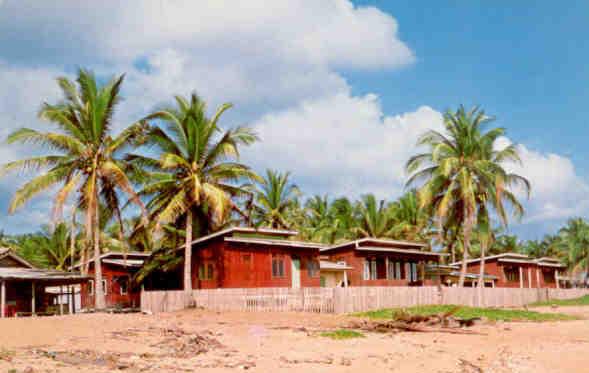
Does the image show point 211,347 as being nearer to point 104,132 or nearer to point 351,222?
point 104,132

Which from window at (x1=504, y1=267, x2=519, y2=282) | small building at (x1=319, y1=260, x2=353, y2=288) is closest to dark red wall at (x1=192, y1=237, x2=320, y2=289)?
small building at (x1=319, y1=260, x2=353, y2=288)

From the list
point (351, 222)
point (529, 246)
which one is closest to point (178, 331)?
point (351, 222)

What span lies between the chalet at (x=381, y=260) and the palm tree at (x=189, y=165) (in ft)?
39.0

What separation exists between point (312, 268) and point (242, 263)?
5.06 m

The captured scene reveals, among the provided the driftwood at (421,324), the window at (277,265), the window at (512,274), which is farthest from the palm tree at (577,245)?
the driftwood at (421,324)

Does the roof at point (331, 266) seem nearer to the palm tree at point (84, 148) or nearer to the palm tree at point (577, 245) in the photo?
the palm tree at point (84, 148)

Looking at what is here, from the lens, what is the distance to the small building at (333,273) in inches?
1582

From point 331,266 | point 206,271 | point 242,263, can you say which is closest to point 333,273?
point 331,266

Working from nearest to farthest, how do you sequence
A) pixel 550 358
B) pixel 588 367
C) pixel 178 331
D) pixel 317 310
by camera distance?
pixel 588 367 < pixel 550 358 < pixel 178 331 < pixel 317 310

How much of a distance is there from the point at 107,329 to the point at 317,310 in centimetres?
1101

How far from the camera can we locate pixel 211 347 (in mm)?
14938

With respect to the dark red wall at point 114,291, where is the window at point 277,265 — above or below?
above

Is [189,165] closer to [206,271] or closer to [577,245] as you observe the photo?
[206,271]

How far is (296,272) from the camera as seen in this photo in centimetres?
3628
